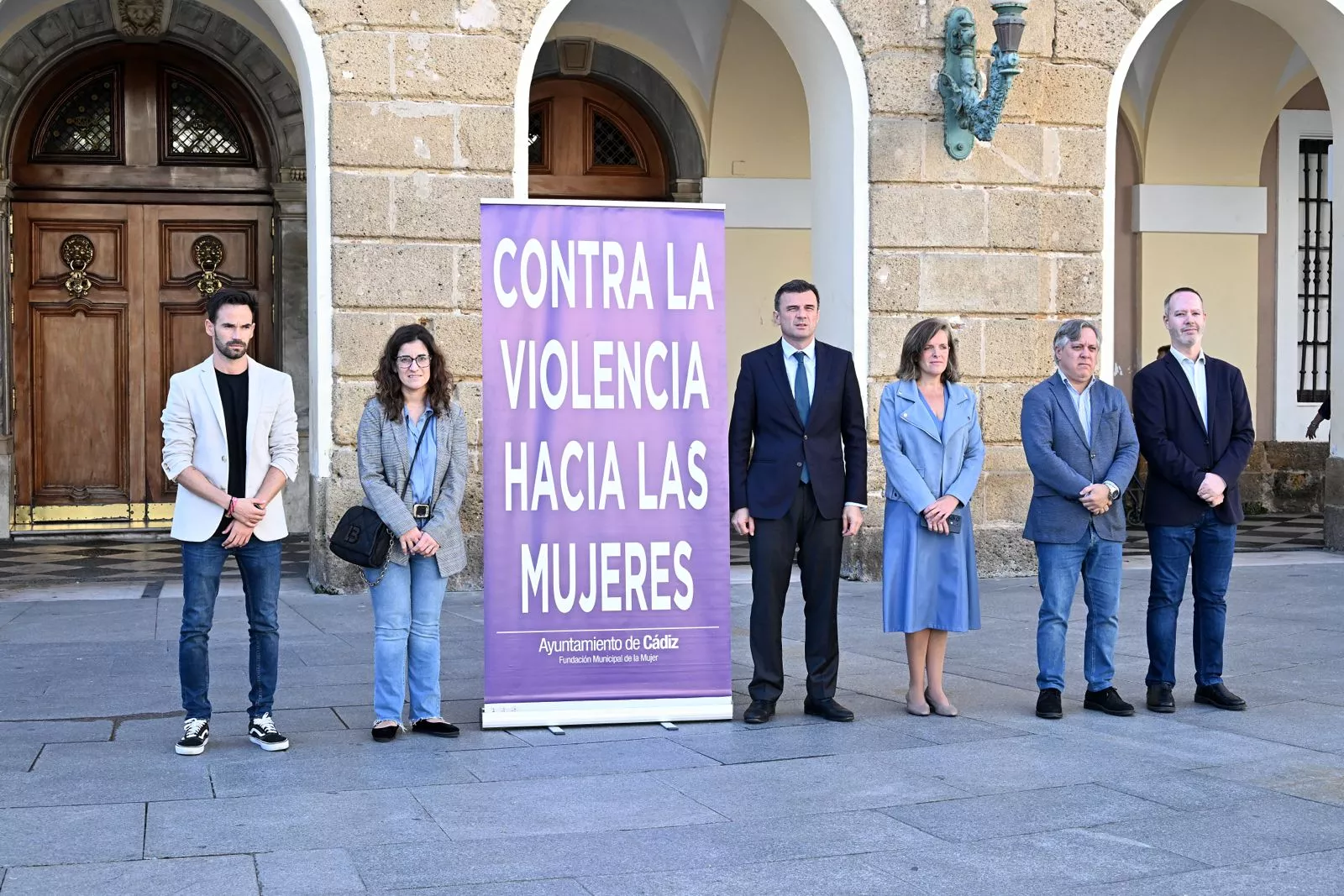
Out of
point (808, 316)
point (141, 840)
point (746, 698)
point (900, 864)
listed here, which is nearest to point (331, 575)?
point (746, 698)

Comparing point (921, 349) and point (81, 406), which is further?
point (81, 406)

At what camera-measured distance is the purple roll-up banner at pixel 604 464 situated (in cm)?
638

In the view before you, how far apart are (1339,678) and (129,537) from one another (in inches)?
388

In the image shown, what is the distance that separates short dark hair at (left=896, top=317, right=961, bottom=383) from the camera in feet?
21.7

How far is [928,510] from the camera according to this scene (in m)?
6.55

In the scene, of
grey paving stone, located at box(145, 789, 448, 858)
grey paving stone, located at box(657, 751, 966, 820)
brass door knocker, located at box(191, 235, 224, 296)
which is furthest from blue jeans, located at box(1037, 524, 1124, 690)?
brass door knocker, located at box(191, 235, 224, 296)

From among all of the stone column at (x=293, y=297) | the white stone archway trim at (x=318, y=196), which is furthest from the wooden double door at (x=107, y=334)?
the white stone archway trim at (x=318, y=196)

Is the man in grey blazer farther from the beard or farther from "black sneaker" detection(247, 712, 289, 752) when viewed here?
the beard

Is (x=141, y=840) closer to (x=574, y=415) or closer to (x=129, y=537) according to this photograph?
(x=574, y=415)

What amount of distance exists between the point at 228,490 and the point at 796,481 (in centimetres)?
221

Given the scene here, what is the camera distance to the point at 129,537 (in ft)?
45.0

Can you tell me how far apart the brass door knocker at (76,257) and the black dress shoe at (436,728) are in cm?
908

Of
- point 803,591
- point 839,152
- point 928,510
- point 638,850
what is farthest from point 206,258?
point 638,850

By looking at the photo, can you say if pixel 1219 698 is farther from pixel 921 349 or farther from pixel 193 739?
pixel 193 739
